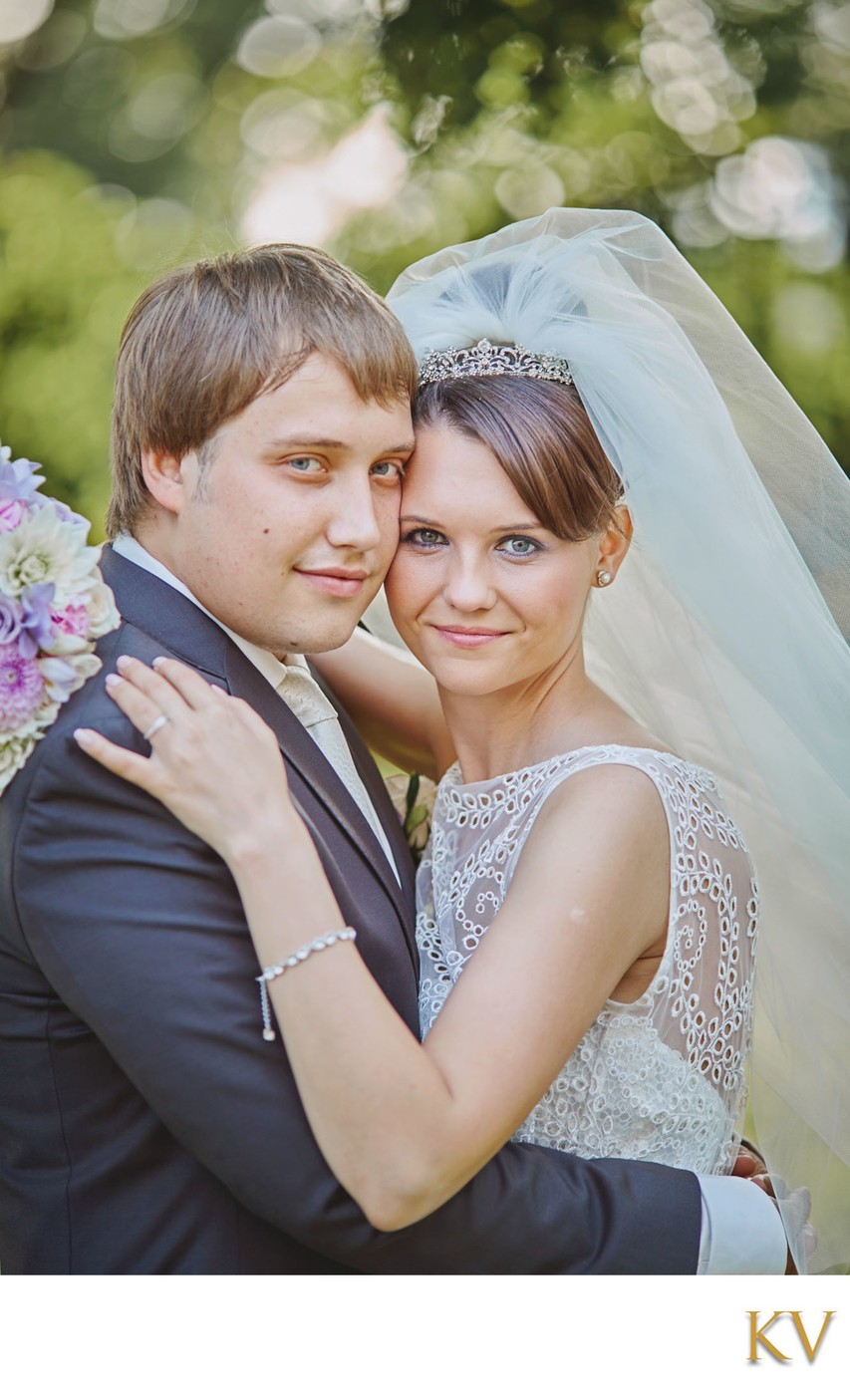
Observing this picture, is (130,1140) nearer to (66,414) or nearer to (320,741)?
(320,741)

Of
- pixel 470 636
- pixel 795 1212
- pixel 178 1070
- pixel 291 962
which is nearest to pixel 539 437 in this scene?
pixel 470 636

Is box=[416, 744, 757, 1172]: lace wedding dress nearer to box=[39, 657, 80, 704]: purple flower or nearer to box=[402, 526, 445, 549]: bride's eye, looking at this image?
box=[402, 526, 445, 549]: bride's eye

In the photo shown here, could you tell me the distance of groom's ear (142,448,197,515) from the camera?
8.36ft

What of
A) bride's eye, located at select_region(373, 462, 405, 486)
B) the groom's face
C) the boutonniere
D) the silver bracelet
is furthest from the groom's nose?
the boutonniere

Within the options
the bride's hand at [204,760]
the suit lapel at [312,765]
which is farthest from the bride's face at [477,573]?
the bride's hand at [204,760]

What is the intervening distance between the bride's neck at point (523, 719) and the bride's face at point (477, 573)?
0.30 ft

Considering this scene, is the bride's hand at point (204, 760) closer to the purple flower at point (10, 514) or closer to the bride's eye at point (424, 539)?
the purple flower at point (10, 514)

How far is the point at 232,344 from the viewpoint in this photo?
2.47m

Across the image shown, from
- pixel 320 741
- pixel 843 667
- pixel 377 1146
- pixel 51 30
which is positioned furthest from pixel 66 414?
pixel 377 1146

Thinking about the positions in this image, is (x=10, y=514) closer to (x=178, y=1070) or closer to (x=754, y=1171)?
(x=178, y=1070)

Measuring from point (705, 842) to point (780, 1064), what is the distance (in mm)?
644

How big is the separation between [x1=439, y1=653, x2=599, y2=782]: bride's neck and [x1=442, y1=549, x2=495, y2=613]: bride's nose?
1.03ft

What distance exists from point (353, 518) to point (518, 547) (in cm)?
43

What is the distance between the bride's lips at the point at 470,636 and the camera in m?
2.83
